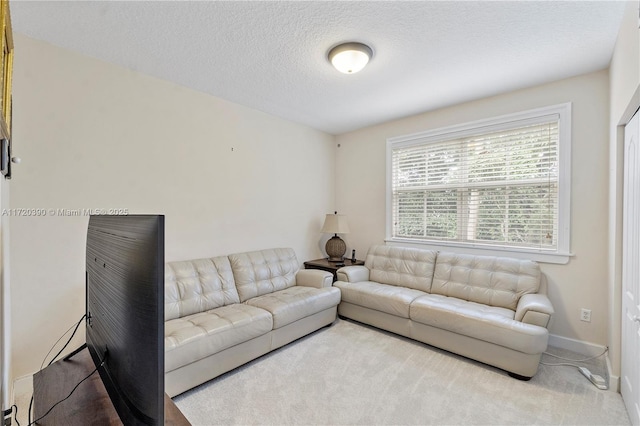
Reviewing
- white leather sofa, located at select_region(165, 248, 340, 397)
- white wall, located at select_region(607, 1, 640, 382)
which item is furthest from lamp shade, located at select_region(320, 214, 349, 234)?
white wall, located at select_region(607, 1, 640, 382)

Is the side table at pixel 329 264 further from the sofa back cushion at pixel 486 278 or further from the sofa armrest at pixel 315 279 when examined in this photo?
the sofa back cushion at pixel 486 278

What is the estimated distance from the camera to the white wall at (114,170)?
2.17m

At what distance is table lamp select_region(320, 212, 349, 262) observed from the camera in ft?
13.8

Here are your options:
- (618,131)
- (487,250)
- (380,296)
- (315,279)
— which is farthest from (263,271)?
(618,131)

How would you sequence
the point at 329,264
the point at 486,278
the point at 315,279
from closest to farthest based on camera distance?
the point at 486,278
the point at 315,279
the point at 329,264

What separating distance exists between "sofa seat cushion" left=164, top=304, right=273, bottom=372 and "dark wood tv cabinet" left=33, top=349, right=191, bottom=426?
69cm

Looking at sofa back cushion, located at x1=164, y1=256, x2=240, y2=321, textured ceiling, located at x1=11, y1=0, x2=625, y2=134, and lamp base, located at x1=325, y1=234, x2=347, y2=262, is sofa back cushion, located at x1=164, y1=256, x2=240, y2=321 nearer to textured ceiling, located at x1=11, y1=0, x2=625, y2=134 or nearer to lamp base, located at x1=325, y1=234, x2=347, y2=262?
lamp base, located at x1=325, y1=234, x2=347, y2=262

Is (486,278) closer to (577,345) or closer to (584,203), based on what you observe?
(577,345)

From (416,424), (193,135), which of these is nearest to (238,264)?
(193,135)

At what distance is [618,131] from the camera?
2238 millimetres

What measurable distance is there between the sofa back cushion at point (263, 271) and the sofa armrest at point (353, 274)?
1.92 ft

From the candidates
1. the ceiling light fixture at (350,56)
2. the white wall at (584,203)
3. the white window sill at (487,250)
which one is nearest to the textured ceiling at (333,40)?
the ceiling light fixture at (350,56)

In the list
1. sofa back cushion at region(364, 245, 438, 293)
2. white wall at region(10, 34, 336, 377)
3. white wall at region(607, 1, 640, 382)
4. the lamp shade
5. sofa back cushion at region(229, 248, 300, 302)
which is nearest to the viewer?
white wall at region(607, 1, 640, 382)

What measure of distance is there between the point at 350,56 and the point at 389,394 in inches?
99.2
